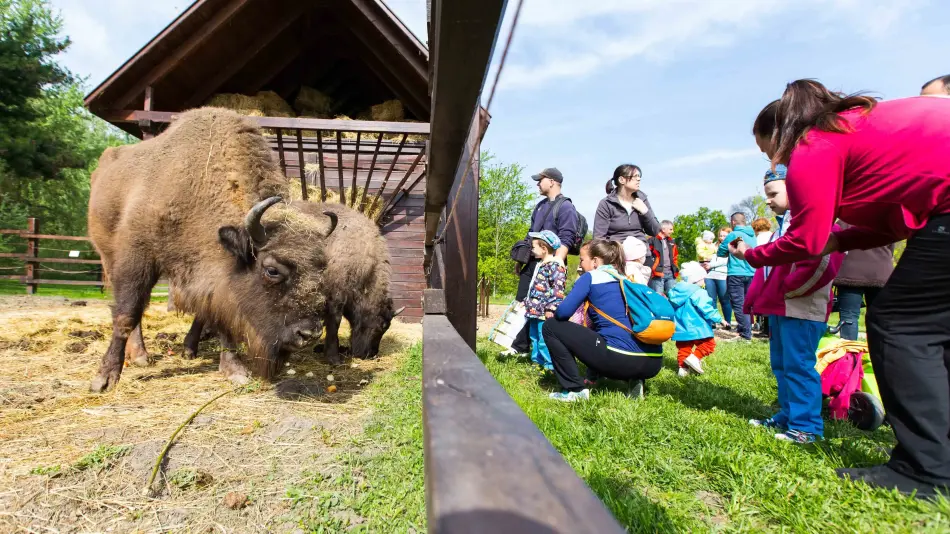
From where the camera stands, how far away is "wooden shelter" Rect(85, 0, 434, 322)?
6875mm

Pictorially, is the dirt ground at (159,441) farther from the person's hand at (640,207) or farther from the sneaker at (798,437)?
the person's hand at (640,207)

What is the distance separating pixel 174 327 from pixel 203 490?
624 cm

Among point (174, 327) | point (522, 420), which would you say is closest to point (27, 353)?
point (174, 327)

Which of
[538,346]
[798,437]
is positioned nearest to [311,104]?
[538,346]

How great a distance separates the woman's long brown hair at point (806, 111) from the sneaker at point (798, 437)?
1762mm

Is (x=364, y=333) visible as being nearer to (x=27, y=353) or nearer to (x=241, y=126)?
(x=241, y=126)

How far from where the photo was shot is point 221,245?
4.18 m

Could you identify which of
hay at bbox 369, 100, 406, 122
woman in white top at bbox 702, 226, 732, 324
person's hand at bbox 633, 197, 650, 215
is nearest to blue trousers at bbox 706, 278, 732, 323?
woman in white top at bbox 702, 226, 732, 324

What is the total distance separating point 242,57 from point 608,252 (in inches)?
290

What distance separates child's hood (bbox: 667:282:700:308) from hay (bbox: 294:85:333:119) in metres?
7.37

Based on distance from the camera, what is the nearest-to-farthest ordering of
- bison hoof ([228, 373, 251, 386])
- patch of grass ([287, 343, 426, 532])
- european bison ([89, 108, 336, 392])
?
patch of grass ([287, 343, 426, 532])
european bison ([89, 108, 336, 392])
bison hoof ([228, 373, 251, 386])

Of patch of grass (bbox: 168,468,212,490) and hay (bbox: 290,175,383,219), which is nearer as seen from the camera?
patch of grass (bbox: 168,468,212,490)

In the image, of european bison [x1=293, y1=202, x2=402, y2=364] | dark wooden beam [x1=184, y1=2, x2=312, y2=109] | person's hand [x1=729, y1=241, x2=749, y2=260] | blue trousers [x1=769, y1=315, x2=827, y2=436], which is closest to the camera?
person's hand [x1=729, y1=241, x2=749, y2=260]

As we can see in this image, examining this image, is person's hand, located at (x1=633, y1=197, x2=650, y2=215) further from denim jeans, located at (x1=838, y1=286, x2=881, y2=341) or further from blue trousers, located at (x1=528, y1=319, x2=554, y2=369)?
denim jeans, located at (x1=838, y1=286, x2=881, y2=341)
